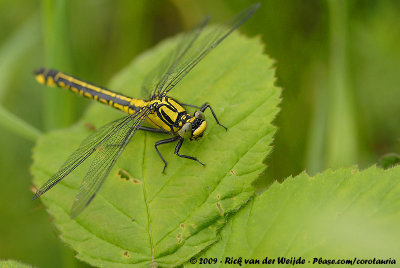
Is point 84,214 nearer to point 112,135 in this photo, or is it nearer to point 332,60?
point 112,135

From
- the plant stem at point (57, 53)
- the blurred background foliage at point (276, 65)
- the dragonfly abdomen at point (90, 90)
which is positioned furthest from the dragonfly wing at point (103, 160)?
the plant stem at point (57, 53)

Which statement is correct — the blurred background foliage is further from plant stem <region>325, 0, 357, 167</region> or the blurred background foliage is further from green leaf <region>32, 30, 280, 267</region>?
green leaf <region>32, 30, 280, 267</region>

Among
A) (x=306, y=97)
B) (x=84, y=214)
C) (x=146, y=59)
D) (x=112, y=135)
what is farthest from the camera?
(x=306, y=97)

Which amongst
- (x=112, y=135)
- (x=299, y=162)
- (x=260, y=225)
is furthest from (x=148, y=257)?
(x=299, y=162)

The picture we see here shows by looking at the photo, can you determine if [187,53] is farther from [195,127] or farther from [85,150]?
[85,150]

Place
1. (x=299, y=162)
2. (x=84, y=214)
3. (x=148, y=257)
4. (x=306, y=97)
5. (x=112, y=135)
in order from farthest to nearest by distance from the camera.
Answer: (x=306, y=97), (x=299, y=162), (x=112, y=135), (x=84, y=214), (x=148, y=257)

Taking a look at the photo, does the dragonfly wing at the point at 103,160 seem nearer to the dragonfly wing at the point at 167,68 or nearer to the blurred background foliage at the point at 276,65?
the dragonfly wing at the point at 167,68
